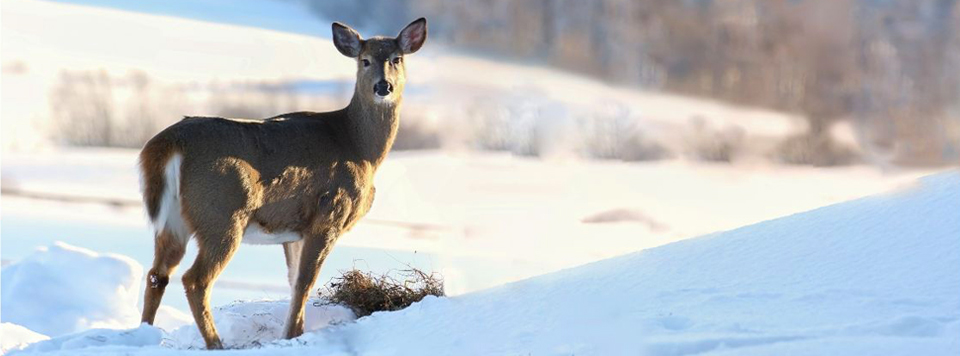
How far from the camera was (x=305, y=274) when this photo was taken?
7832 millimetres

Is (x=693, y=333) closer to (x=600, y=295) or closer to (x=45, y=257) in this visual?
(x=600, y=295)

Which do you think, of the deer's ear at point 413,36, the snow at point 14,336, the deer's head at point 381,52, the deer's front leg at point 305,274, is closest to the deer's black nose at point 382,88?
the deer's head at point 381,52

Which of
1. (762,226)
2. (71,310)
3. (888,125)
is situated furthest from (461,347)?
(71,310)

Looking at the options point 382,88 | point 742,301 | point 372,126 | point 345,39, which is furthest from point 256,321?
point 742,301

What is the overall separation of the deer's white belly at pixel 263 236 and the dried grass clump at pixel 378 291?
93 cm

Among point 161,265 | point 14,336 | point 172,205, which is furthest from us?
point 14,336

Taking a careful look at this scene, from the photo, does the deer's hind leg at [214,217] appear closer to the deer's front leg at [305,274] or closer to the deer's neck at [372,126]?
the deer's front leg at [305,274]

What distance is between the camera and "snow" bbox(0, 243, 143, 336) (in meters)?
11.2

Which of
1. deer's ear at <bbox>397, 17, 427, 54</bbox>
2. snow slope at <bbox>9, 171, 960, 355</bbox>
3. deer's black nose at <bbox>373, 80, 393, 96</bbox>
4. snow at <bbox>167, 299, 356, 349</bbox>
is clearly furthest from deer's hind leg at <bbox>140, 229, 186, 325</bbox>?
deer's ear at <bbox>397, 17, 427, 54</bbox>

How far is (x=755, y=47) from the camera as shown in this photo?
8.48 meters

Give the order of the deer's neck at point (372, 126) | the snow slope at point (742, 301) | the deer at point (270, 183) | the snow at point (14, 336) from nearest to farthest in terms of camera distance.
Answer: the snow slope at point (742, 301) < the deer at point (270, 183) < the deer's neck at point (372, 126) < the snow at point (14, 336)

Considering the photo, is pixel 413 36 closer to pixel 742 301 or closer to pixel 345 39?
pixel 345 39

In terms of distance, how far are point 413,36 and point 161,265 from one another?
215 cm

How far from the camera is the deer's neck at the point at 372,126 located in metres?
8.28
